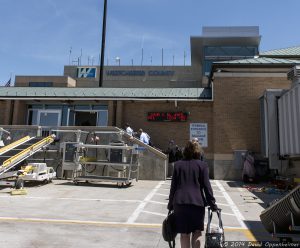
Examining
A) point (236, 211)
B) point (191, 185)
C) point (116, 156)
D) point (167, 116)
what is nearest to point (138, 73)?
point (167, 116)

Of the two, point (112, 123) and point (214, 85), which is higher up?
point (214, 85)

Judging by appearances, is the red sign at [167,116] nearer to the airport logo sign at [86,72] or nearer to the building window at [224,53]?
the building window at [224,53]

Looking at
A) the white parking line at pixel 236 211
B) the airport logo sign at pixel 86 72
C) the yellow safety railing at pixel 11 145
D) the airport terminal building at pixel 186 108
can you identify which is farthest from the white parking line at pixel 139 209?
the airport logo sign at pixel 86 72

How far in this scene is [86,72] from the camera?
63844mm

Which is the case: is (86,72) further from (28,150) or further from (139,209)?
(139,209)

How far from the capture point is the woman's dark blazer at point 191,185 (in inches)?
167

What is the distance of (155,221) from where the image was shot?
7.62 m

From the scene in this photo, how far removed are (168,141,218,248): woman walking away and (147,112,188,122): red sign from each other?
Answer: 50.7ft

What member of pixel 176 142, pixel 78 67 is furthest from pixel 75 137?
pixel 78 67

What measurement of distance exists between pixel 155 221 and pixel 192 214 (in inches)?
142

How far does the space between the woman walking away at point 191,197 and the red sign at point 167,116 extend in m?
15.5

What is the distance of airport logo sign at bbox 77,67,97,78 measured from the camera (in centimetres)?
6313

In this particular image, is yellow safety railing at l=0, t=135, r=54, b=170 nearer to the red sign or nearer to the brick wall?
the brick wall

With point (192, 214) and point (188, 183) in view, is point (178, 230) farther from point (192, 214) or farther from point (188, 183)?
point (188, 183)
